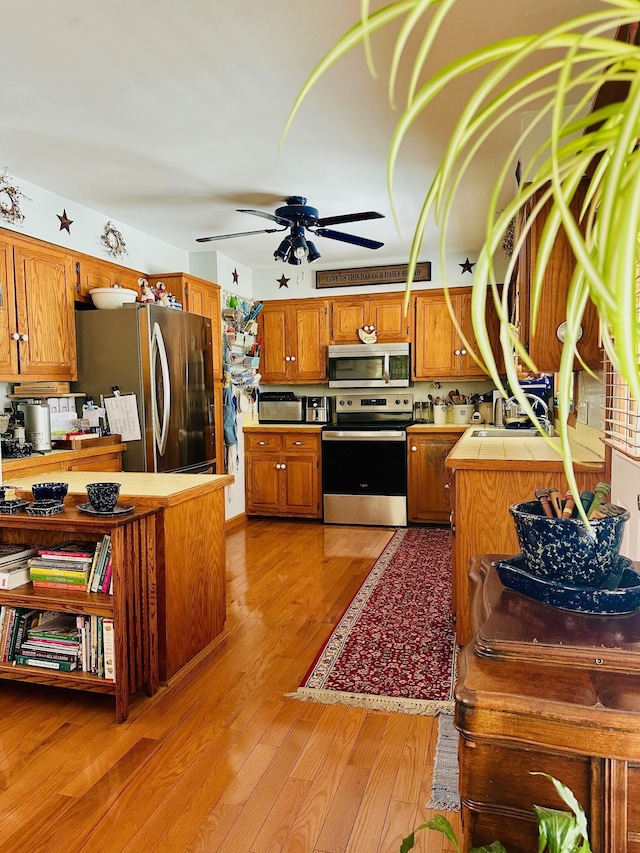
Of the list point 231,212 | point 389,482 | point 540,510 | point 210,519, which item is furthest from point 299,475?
point 540,510

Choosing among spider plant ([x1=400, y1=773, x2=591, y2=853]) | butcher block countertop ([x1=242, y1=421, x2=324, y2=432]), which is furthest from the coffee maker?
spider plant ([x1=400, y1=773, x2=591, y2=853])

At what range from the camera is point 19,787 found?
1.76m

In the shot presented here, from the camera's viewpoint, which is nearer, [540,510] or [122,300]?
[540,510]

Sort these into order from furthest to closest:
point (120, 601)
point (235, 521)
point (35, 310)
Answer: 1. point (235, 521)
2. point (35, 310)
3. point (120, 601)

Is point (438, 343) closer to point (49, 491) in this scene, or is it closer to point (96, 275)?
point (96, 275)

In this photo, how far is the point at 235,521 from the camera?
536 cm

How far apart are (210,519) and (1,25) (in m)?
2.00

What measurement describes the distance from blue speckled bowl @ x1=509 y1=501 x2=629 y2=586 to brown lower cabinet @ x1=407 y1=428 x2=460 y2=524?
13.4 feet

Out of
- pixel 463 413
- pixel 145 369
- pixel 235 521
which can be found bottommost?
pixel 235 521

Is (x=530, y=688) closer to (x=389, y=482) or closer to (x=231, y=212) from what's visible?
(x=231, y=212)

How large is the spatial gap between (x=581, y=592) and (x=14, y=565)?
6.98 feet

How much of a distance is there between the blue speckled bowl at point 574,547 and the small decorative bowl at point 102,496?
1.61 m

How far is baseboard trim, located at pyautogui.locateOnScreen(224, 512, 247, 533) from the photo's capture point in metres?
5.21

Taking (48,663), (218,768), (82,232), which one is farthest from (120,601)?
(82,232)
